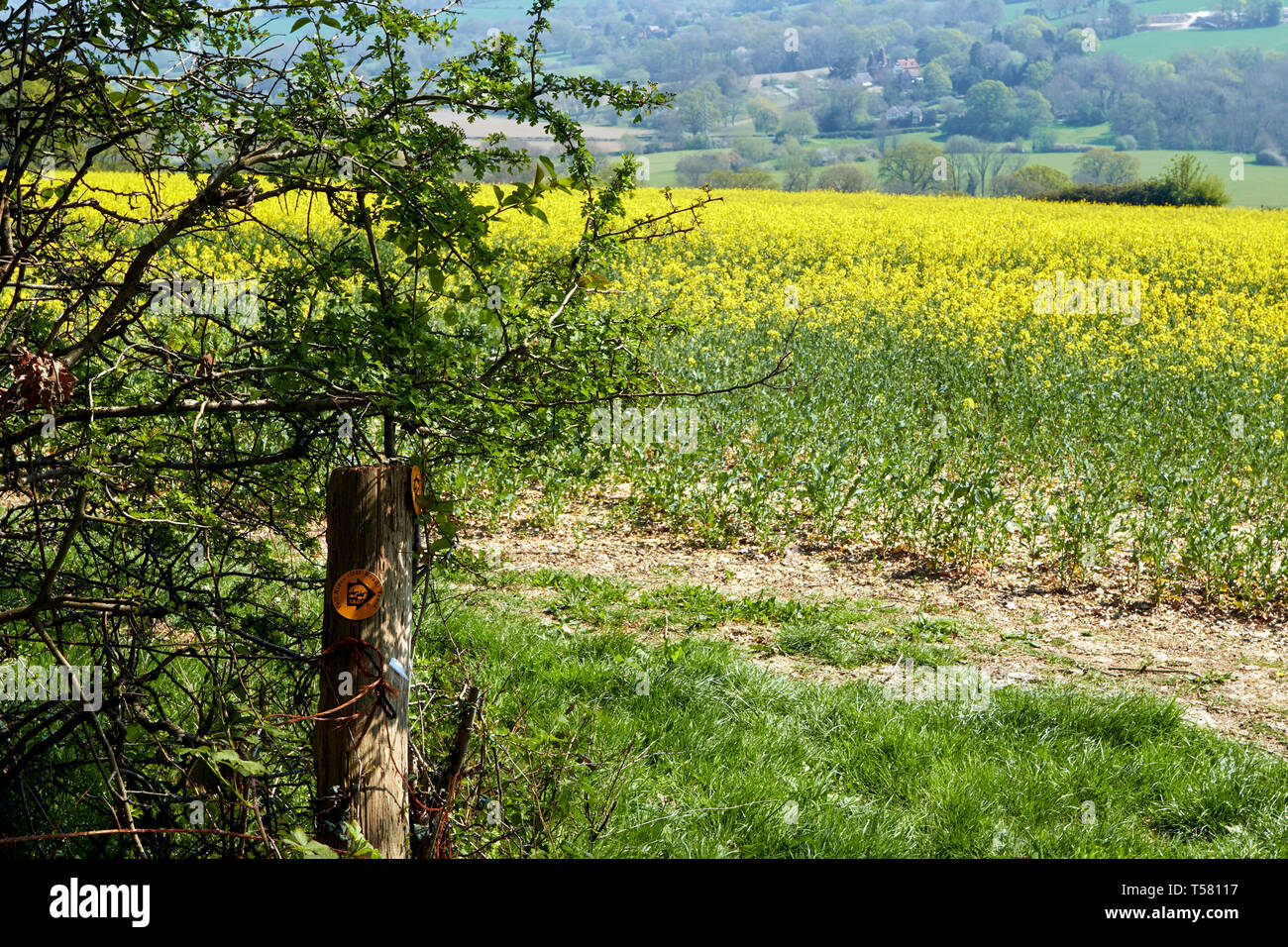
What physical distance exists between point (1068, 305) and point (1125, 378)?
538 cm

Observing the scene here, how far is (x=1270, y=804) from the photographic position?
4.08 meters

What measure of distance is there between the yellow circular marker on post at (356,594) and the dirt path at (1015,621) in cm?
336

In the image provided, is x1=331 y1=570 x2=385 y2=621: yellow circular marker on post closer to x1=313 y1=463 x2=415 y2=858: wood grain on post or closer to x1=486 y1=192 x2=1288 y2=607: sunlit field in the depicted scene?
x1=313 y1=463 x2=415 y2=858: wood grain on post

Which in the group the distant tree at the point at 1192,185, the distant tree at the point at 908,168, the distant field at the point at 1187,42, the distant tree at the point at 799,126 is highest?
the distant field at the point at 1187,42

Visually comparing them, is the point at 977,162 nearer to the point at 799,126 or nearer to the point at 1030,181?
the point at 1030,181

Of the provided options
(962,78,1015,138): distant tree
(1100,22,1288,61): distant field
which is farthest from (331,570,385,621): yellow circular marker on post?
(1100,22,1288,61): distant field

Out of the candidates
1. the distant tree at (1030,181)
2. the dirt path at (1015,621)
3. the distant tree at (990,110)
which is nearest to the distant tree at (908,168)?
the distant tree at (1030,181)

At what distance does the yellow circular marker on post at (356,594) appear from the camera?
2.65m

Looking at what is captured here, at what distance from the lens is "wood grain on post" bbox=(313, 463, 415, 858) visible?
8.65ft

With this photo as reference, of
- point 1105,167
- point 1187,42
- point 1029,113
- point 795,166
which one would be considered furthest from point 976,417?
point 1187,42

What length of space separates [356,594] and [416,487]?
33cm

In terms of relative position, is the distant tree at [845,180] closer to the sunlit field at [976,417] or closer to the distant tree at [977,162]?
the distant tree at [977,162]

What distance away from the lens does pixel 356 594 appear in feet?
8.70
